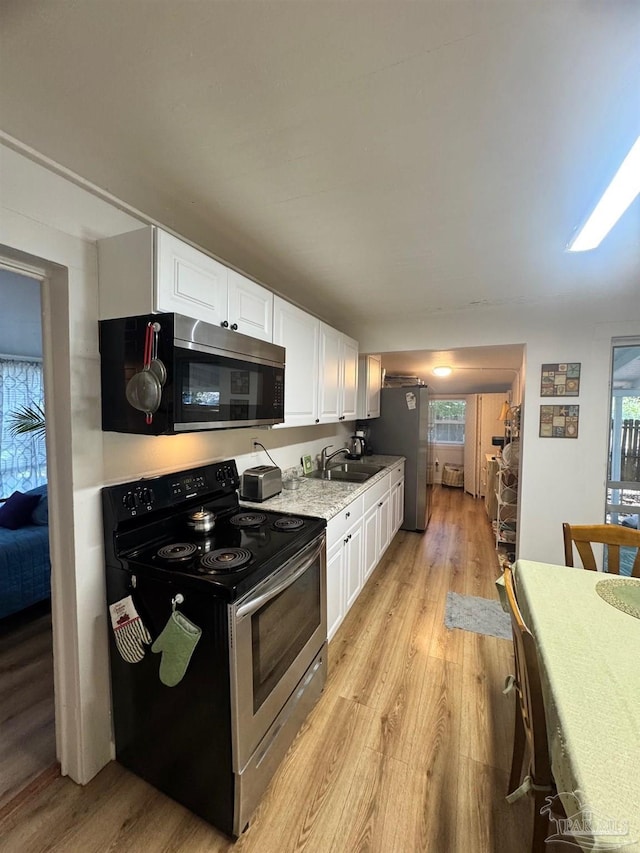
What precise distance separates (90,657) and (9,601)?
137cm

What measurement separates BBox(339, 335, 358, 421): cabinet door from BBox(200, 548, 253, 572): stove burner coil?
6.20ft

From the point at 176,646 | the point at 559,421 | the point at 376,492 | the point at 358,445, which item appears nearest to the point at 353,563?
the point at 376,492

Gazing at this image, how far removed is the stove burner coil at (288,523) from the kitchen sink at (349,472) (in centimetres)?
132

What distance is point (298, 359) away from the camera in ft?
7.59

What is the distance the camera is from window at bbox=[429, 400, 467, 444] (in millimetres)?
7082

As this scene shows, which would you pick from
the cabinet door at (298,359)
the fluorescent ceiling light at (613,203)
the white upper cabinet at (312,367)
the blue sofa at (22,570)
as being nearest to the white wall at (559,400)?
the white upper cabinet at (312,367)

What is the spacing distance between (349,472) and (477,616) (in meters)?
1.56

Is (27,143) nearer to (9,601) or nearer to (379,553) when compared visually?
(9,601)

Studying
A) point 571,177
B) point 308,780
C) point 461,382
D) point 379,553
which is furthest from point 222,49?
point 461,382

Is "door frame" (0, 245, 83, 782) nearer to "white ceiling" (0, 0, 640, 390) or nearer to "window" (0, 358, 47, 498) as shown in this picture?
"white ceiling" (0, 0, 640, 390)

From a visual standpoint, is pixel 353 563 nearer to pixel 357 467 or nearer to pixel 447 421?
pixel 357 467

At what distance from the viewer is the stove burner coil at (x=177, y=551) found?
134 centimetres

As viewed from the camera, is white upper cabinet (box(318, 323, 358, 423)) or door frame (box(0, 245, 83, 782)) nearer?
door frame (box(0, 245, 83, 782))

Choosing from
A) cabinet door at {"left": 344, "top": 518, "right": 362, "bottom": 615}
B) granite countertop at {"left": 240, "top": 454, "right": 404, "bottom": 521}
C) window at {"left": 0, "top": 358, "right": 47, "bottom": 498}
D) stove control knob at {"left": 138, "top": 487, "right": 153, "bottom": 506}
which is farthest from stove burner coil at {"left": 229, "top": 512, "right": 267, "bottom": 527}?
window at {"left": 0, "top": 358, "right": 47, "bottom": 498}
